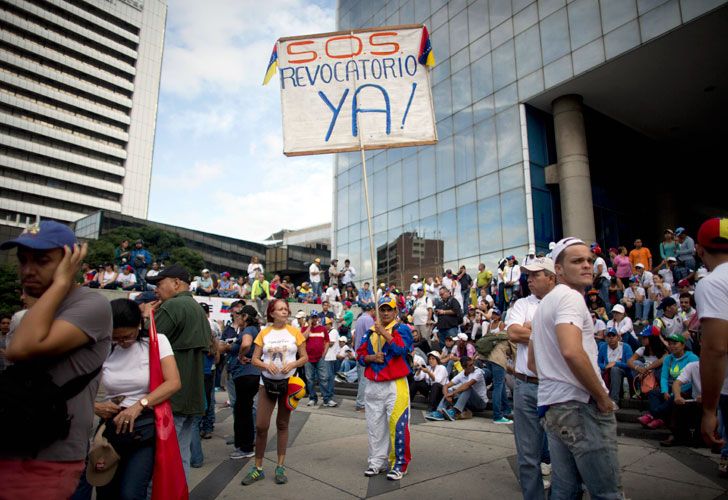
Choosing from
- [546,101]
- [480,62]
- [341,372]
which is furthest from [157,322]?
[480,62]

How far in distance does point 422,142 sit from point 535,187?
14341mm

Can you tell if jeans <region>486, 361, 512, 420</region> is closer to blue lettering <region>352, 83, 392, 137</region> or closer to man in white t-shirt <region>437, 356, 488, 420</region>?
man in white t-shirt <region>437, 356, 488, 420</region>

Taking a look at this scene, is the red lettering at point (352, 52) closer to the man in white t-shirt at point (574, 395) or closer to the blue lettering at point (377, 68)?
the blue lettering at point (377, 68)

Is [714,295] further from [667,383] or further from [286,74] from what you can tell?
[286,74]

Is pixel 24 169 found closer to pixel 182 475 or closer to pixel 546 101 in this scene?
pixel 546 101

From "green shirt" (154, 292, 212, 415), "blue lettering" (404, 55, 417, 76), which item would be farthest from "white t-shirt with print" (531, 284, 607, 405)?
"blue lettering" (404, 55, 417, 76)

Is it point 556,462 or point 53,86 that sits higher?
point 53,86

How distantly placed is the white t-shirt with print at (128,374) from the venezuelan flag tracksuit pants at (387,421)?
2814 millimetres

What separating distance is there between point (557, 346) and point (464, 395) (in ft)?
21.1

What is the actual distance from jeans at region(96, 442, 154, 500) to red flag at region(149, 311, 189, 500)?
0.21ft

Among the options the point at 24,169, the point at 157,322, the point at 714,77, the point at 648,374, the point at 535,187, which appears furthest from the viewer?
the point at 24,169

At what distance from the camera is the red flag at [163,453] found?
2.62 meters

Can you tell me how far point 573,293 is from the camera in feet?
8.20

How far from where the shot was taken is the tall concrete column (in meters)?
18.0
